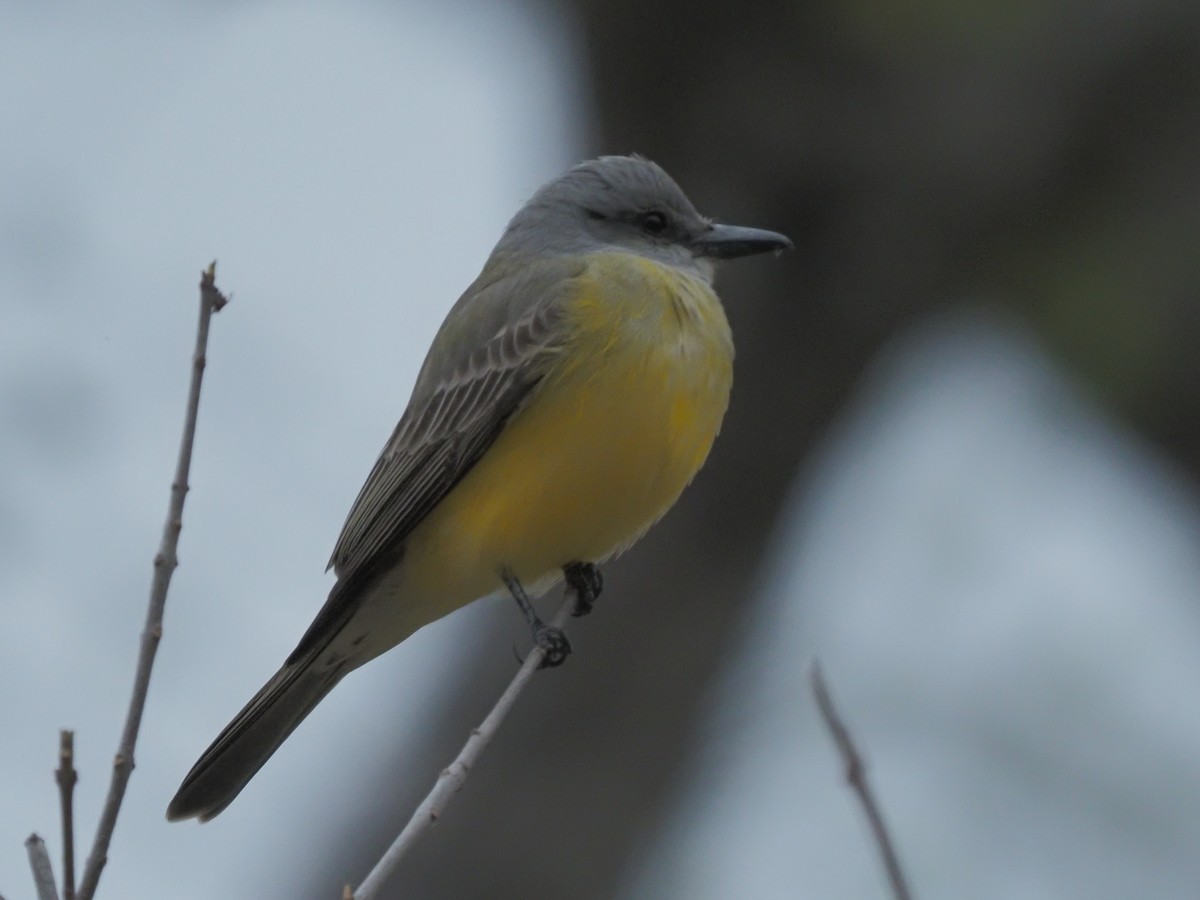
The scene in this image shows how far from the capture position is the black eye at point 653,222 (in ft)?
15.6

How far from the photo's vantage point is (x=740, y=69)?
5.84 m

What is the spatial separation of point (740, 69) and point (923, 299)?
1020mm

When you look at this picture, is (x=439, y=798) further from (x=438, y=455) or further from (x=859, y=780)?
(x=438, y=455)

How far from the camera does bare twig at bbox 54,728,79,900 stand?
1.95 m

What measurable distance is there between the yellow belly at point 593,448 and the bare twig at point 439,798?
1024 mm

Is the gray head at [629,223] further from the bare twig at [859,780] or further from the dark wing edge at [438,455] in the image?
the bare twig at [859,780]

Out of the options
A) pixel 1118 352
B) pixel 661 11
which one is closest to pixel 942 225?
pixel 1118 352

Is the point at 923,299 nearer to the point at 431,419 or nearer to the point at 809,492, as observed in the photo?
the point at 809,492

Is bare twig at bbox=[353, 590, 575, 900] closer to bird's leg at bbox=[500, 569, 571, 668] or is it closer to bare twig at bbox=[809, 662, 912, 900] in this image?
bare twig at bbox=[809, 662, 912, 900]

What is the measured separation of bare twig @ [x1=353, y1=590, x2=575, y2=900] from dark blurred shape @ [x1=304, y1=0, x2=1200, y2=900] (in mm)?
2423

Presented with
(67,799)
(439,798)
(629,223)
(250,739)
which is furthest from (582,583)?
(67,799)

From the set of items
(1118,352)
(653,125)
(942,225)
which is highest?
(653,125)

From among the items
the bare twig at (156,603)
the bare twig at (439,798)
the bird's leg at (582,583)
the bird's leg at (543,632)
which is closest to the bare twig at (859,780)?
the bare twig at (439,798)

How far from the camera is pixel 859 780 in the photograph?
1.87 meters
